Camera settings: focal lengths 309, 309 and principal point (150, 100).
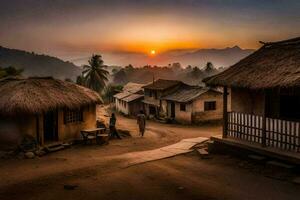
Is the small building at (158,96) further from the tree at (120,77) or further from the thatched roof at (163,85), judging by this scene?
the tree at (120,77)

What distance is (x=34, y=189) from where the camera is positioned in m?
11.0

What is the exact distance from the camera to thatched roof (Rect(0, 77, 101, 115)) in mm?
17500

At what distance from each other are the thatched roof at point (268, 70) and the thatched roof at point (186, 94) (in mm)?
17300

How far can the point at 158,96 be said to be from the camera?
1639 inches

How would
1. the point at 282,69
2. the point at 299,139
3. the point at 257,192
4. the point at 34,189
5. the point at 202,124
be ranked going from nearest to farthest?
the point at 257,192, the point at 34,189, the point at 299,139, the point at 282,69, the point at 202,124

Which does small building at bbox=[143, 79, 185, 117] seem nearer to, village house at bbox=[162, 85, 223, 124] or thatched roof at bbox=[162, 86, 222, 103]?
thatched roof at bbox=[162, 86, 222, 103]

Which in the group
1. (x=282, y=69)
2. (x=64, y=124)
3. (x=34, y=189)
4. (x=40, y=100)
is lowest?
(x=34, y=189)

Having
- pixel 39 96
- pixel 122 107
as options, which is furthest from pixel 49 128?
pixel 122 107

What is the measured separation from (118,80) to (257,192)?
118414 mm

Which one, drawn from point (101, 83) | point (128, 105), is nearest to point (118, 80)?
point (101, 83)

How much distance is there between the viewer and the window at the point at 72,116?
20.7 meters

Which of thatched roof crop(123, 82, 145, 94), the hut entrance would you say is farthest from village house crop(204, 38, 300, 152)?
thatched roof crop(123, 82, 145, 94)

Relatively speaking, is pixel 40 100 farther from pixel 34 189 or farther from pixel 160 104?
pixel 160 104

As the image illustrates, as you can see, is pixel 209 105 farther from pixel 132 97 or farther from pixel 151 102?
pixel 132 97
